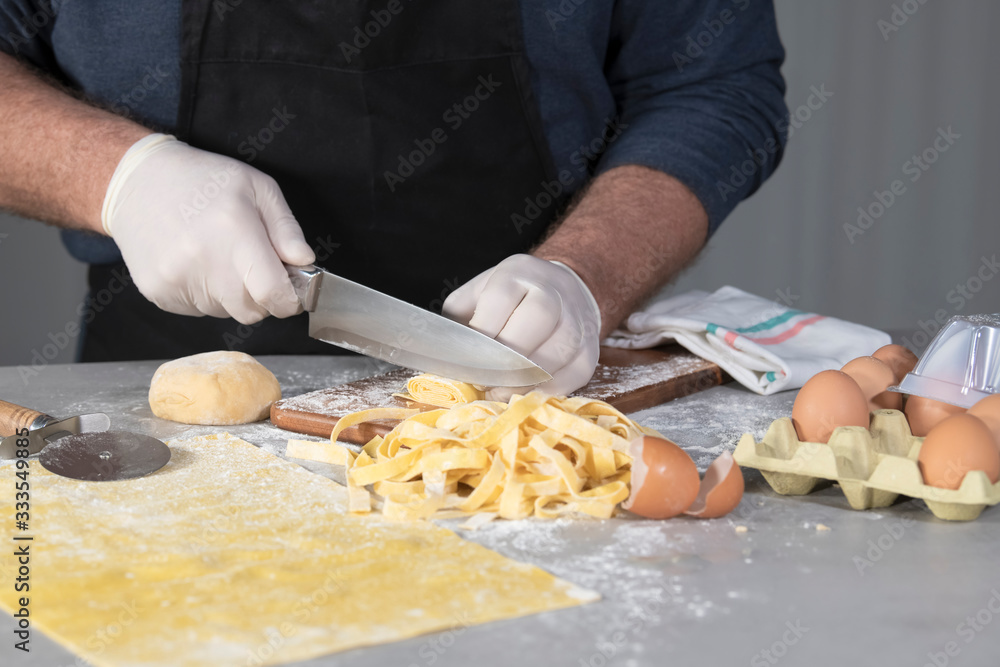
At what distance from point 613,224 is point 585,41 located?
1.29 ft

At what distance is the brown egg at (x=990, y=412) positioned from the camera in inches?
41.4

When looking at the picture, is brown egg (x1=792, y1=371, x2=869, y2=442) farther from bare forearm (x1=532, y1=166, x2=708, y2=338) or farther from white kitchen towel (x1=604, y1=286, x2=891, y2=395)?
bare forearm (x1=532, y1=166, x2=708, y2=338)

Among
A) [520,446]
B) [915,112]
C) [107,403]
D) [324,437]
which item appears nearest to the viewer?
[520,446]

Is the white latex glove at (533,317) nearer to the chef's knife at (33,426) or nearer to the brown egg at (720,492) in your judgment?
the brown egg at (720,492)

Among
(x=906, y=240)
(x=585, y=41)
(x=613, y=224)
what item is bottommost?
(x=906, y=240)

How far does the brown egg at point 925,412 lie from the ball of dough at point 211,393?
89 centimetres

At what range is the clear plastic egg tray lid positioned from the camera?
1.16 metres

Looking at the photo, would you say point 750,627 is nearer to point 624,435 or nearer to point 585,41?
point 624,435

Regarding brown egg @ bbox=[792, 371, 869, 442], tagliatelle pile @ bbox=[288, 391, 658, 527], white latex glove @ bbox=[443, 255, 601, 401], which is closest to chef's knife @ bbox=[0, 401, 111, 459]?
tagliatelle pile @ bbox=[288, 391, 658, 527]

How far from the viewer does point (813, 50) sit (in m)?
4.43

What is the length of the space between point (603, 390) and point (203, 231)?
26.2 inches

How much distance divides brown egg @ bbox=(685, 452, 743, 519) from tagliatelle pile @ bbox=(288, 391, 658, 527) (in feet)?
0.27

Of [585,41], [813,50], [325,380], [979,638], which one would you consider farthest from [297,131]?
[813,50]

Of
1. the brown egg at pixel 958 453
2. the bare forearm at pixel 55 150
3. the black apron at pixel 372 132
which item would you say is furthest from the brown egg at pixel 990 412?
the bare forearm at pixel 55 150
